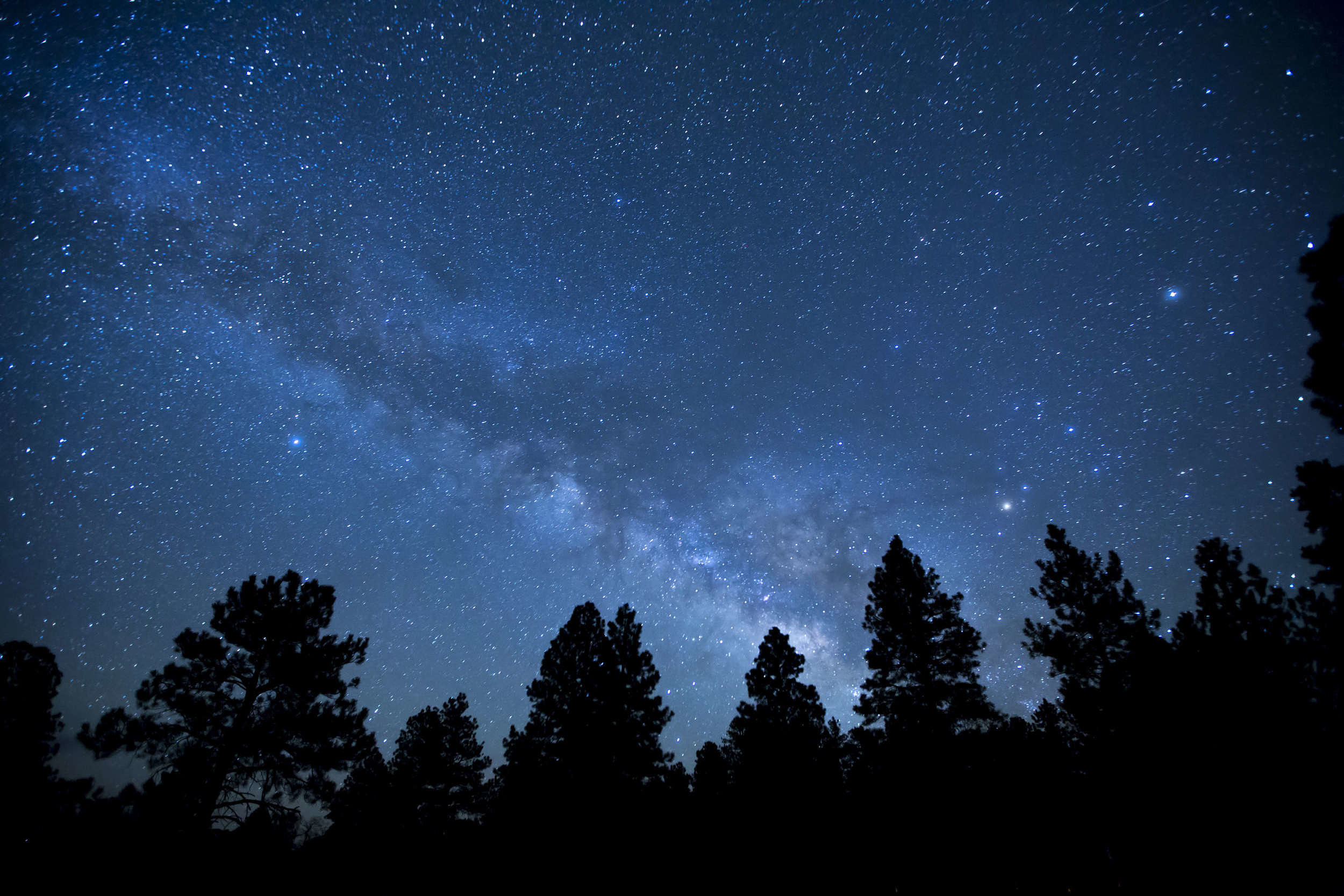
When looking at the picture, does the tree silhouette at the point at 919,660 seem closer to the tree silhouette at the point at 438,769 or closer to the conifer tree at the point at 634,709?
the conifer tree at the point at 634,709

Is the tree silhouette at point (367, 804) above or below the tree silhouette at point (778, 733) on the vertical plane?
below

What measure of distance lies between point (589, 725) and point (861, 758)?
38.1ft

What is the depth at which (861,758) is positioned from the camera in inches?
776

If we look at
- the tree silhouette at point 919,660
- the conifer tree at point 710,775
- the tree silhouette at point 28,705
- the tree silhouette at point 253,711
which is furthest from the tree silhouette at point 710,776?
the tree silhouette at point 28,705

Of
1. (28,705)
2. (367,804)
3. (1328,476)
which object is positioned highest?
(1328,476)

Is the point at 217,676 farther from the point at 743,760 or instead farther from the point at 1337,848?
the point at 1337,848

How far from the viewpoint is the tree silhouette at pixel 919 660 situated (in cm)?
1916

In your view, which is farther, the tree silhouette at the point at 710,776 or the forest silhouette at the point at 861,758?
the tree silhouette at the point at 710,776

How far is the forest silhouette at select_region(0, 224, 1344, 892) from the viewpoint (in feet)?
35.9

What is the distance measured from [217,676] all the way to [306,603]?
308 centimetres

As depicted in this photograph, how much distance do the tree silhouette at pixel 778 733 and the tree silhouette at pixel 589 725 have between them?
4.20 m

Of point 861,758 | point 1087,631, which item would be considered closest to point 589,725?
point 861,758

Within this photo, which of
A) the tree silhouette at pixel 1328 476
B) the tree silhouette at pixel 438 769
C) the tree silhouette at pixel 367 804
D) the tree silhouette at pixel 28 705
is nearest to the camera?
the tree silhouette at pixel 1328 476

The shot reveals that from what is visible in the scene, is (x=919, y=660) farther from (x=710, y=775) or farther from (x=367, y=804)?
(x=367, y=804)
